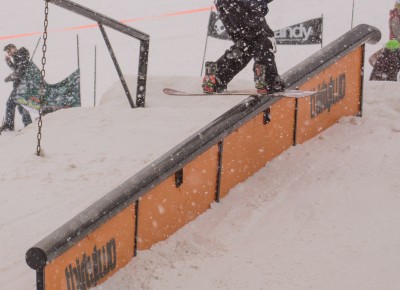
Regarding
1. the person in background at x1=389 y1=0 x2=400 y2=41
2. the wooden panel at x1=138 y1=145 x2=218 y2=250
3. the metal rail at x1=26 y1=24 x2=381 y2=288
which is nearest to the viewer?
the metal rail at x1=26 y1=24 x2=381 y2=288

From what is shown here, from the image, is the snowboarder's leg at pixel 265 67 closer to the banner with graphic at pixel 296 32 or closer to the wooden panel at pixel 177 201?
the wooden panel at pixel 177 201

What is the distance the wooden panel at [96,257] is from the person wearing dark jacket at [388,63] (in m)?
6.82

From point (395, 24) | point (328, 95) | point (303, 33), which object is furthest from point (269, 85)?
point (303, 33)

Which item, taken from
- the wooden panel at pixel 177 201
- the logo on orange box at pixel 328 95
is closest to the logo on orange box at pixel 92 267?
the wooden panel at pixel 177 201

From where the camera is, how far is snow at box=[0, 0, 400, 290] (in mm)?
4578

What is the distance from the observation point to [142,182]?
4.70 metres

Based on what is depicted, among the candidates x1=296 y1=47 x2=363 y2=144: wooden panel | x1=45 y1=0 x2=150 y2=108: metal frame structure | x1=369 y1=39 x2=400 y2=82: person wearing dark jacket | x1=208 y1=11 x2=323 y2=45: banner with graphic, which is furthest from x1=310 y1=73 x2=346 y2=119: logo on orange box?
x1=208 y1=11 x2=323 y2=45: banner with graphic

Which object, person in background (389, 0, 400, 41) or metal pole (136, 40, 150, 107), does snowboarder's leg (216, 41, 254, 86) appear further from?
person in background (389, 0, 400, 41)

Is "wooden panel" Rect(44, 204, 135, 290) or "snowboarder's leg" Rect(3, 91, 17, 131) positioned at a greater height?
"wooden panel" Rect(44, 204, 135, 290)

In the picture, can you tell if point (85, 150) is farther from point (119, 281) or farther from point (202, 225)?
point (119, 281)

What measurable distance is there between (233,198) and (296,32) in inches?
315

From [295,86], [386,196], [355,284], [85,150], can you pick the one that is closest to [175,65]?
[85,150]

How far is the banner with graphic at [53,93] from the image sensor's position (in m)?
12.1

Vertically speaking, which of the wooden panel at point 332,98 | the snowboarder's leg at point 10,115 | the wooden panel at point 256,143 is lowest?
the snowboarder's leg at point 10,115
